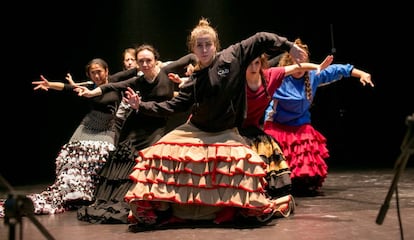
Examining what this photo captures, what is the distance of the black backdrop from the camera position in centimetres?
523

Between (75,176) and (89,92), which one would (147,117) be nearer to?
(89,92)

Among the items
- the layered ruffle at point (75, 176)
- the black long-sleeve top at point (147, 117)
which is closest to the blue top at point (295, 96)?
the black long-sleeve top at point (147, 117)

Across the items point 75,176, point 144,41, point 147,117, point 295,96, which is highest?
point 144,41

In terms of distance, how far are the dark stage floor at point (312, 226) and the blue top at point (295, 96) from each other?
1.85 ft

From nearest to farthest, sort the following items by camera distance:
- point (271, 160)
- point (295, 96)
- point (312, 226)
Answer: point (312, 226)
point (271, 160)
point (295, 96)

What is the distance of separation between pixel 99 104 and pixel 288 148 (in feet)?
4.38

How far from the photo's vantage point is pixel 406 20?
5.82 m

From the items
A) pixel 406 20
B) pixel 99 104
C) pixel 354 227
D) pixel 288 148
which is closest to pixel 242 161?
pixel 354 227

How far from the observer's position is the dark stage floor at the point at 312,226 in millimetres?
2648

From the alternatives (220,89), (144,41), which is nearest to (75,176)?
(220,89)

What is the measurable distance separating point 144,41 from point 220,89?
239 centimetres

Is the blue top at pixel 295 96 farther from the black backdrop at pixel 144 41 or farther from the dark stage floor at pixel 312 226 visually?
the black backdrop at pixel 144 41

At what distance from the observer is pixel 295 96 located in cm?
382

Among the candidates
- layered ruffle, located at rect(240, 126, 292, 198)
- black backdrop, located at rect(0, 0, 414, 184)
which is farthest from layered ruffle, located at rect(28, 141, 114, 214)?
black backdrop, located at rect(0, 0, 414, 184)
